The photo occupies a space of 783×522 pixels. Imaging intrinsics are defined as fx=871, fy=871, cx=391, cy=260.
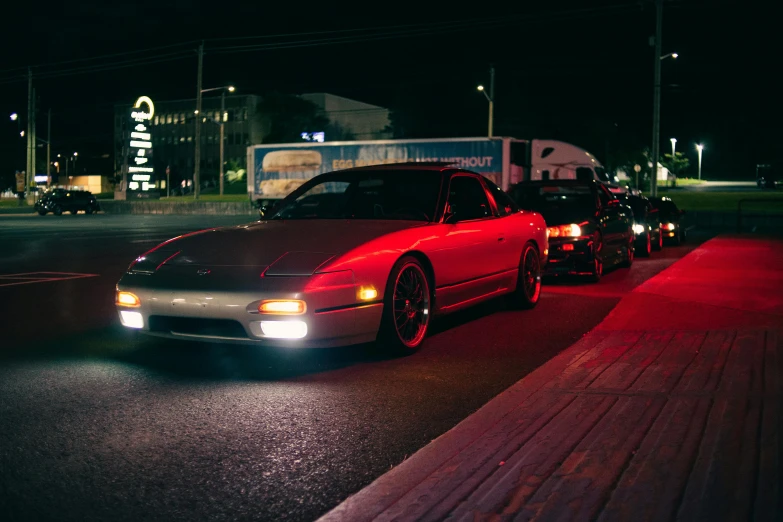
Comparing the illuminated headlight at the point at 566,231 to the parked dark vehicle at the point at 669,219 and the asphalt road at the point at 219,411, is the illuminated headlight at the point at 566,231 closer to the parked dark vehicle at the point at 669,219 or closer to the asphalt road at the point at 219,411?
the asphalt road at the point at 219,411

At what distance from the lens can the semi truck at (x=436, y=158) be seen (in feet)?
107

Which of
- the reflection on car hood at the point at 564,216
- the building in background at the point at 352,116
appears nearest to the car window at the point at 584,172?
the reflection on car hood at the point at 564,216

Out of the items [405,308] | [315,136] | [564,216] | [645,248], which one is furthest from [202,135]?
[405,308]

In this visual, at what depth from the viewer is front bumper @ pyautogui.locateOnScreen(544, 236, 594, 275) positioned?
11.8 meters

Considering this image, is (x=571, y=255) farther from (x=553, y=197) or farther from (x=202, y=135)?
(x=202, y=135)

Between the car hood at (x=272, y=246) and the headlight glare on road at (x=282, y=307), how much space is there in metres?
0.25

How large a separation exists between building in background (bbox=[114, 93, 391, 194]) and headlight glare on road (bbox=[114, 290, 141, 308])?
99885 millimetres

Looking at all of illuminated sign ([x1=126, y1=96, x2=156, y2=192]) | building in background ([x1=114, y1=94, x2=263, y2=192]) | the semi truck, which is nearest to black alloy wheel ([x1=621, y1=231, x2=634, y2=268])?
the semi truck

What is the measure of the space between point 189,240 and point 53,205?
44.1 metres

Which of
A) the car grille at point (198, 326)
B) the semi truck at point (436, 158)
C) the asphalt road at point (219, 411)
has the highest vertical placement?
the semi truck at point (436, 158)

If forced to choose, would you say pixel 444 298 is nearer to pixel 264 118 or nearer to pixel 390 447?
pixel 390 447

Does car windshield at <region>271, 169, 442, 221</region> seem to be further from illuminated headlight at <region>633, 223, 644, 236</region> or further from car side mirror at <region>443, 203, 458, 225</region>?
illuminated headlight at <region>633, 223, 644, 236</region>

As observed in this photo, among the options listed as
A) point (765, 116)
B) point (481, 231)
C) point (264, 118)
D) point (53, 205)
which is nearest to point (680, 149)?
point (264, 118)

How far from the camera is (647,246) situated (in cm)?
1702
